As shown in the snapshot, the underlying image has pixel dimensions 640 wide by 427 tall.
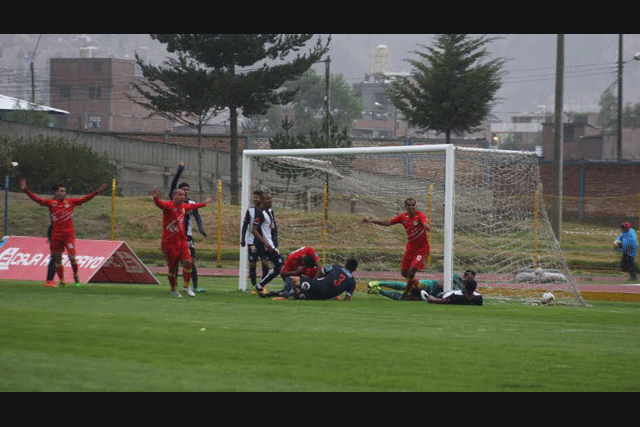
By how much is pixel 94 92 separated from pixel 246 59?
87.1m

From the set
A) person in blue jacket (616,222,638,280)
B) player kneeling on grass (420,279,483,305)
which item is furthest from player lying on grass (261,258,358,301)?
person in blue jacket (616,222,638,280)

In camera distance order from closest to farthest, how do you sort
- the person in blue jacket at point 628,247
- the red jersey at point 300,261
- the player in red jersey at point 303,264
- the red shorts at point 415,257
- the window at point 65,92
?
1. the player in red jersey at point 303,264
2. the red jersey at point 300,261
3. the red shorts at point 415,257
4. the person in blue jacket at point 628,247
5. the window at point 65,92

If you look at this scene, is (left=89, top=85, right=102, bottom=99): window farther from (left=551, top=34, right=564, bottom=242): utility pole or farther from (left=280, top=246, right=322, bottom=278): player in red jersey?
(left=280, top=246, right=322, bottom=278): player in red jersey

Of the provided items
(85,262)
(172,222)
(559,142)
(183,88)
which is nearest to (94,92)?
(183,88)

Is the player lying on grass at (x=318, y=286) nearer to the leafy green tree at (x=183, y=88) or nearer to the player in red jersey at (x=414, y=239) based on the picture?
the player in red jersey at (x=414, y=239)

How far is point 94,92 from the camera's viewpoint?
437ft

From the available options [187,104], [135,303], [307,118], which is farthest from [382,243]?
[307,118]

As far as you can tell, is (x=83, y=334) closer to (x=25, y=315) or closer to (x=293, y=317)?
(x=25, y=315)

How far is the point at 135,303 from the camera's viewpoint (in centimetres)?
1711

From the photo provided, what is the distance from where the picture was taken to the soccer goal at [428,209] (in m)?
22.6

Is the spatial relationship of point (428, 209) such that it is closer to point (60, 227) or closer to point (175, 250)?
point (175, 250)

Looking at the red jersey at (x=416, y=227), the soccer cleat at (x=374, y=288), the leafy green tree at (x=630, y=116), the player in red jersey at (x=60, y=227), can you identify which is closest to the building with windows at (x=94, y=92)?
the leafy green tree at (x=630, y=116)

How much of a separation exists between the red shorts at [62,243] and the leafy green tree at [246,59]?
28.8 m
